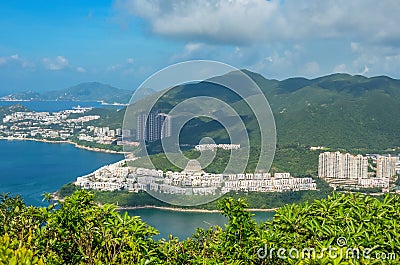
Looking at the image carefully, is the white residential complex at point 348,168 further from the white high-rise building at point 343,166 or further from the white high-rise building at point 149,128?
the white high-rise building at point 149,128

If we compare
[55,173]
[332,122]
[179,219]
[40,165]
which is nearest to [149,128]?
[179,219]

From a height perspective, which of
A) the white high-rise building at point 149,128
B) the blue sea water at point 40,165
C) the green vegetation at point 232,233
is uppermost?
the white high-rise building at point 149,128

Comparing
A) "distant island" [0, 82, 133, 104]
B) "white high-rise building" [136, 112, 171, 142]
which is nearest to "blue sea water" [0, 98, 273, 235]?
"white high-rise building" [136, 112, 171, 142]

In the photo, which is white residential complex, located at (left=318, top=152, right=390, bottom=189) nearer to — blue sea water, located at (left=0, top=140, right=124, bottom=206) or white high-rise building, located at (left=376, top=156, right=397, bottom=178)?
white high-rise building, located at (left=376, top=156, right=397, bottom=178)

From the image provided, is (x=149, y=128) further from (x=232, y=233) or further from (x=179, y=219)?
(x=179, y=219)

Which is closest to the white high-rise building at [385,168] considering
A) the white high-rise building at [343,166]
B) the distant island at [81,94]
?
the white high-rise building at [343,166]
